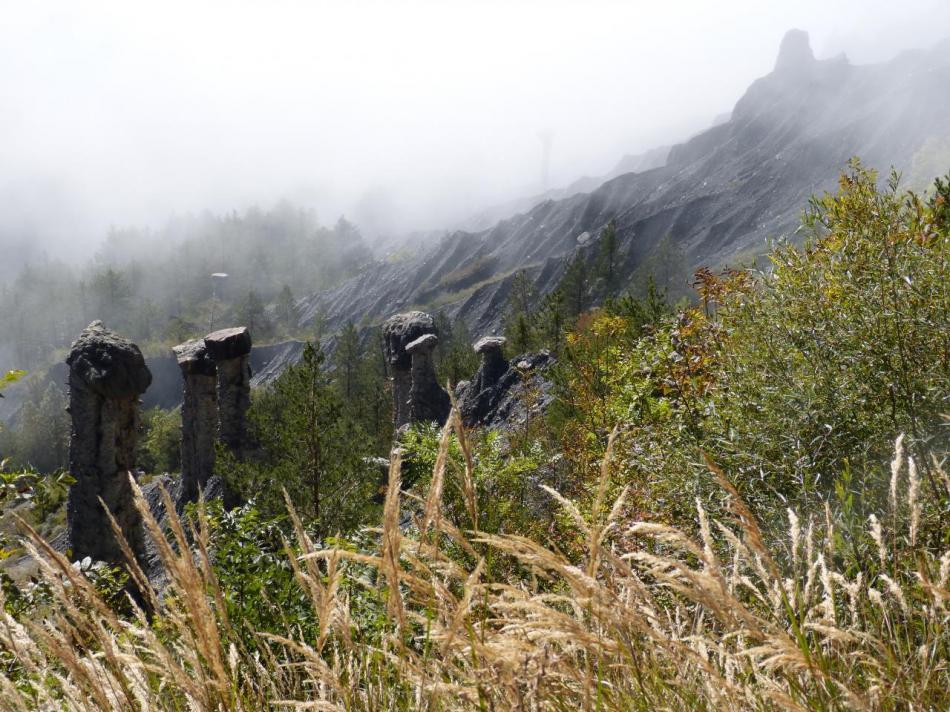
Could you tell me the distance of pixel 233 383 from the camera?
25.3 meters

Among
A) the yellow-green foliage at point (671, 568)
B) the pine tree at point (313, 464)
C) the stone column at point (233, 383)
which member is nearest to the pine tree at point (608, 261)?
the stone column at point (233, 383)

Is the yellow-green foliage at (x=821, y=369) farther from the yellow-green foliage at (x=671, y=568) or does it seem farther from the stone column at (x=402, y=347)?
the stone column at (x=402, y=347)

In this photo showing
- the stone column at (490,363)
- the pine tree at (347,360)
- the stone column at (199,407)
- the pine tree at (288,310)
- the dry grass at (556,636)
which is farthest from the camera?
the pine tree at (288,310)

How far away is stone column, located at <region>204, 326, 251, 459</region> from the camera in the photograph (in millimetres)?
24812

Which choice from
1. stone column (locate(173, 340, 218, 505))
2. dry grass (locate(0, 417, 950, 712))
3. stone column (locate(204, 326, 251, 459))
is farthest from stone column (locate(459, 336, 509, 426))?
dry grass (locate(0, 417, 950, 712))

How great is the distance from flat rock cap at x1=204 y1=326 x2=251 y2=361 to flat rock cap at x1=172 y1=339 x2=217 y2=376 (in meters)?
1.05

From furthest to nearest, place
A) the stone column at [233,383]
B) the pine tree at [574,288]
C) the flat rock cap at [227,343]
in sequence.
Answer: the pine tree at [574,288]
the stone column at [233,383]
the flat rock cap at [227,343]

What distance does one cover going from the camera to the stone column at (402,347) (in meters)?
34.4

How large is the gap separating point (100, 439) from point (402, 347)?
779 inches

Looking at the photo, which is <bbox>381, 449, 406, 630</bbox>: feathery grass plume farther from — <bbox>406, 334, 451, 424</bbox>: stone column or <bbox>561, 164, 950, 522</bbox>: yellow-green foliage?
<bbox>406, 334, 451, 424</bbox>: stone column

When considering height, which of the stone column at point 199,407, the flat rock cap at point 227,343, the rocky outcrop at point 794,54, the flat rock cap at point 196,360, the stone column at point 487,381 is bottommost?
the stone column at point 487,381

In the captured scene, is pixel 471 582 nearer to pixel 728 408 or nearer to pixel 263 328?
pixel 728 408

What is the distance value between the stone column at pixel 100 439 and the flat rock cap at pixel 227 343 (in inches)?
327

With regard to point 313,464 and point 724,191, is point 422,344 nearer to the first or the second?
point 313,464
